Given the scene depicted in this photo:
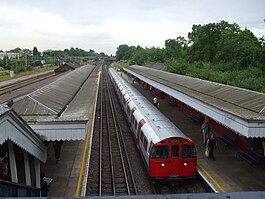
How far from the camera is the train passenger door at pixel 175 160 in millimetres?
10781

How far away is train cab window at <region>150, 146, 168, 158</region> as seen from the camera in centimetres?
1069

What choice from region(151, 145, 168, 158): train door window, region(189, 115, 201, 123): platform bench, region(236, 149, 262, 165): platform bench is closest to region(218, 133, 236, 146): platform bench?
region(236, 149, 262, 165): platform bench

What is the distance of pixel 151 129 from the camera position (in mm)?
11891

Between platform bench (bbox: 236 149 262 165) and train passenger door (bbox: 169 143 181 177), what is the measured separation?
3.60 meters

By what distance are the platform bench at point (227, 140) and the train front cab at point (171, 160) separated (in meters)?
5.02

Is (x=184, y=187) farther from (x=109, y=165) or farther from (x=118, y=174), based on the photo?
(x=109, y=165)

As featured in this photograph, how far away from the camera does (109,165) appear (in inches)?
541

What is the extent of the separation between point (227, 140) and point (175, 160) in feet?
18.7

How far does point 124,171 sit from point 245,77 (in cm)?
1489

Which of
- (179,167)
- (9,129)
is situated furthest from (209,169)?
(9,129)

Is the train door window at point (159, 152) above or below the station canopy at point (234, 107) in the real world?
below

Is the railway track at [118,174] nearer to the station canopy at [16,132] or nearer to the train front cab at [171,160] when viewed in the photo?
the train front cab at [171,160]

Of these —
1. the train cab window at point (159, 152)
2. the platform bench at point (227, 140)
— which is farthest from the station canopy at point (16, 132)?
the platform bench at point (227, 140)

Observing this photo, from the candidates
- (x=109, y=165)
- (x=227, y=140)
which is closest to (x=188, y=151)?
(x=109, y=165)
